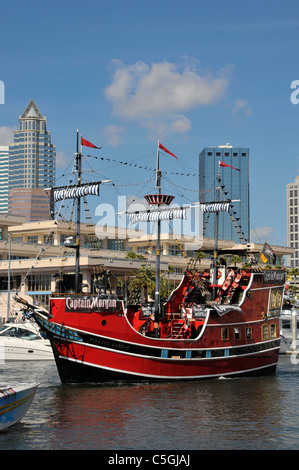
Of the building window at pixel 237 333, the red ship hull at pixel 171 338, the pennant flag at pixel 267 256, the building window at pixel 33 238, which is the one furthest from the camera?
the building window at pixel 33 238

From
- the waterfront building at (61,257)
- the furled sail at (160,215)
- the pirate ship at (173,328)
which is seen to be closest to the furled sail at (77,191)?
the pirate ship at (173,328)

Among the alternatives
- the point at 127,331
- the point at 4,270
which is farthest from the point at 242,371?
the point at 4,270

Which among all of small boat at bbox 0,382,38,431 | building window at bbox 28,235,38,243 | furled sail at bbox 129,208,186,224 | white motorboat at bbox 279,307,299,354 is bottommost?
white motorboat at bbox 279,307,299,354

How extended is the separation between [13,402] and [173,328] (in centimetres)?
1887

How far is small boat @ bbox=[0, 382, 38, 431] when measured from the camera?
24.5 meters

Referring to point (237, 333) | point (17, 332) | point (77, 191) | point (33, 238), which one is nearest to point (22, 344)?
point (17, 332)

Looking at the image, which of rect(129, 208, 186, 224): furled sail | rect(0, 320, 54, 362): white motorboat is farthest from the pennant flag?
rect(0, 320, 54, 362): white motorboat

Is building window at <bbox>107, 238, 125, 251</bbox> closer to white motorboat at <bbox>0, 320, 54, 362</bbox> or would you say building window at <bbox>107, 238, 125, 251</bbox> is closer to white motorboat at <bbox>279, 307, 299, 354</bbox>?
white motorboat at <bbox>279, 307, 299, 354</bbox>

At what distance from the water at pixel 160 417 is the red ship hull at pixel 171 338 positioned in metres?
0.87

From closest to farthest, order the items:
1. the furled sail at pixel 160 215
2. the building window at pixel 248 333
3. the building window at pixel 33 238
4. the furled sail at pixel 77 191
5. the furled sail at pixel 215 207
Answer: the building window at pixel 248 333 < the furled sail at pixel 77 191 < the furled sail at pixel 160 215 < the furled sail at pixel 215 207 < the building window at pixel 33 238

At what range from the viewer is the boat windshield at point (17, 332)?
51062 millimetres

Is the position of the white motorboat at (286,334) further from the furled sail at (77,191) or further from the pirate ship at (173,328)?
the furled sail at (77,191)

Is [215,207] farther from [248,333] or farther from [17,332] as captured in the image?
[17,332]
